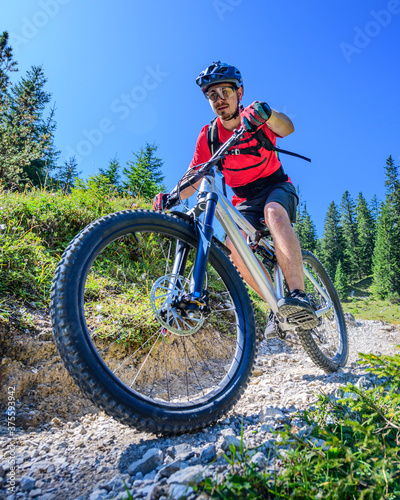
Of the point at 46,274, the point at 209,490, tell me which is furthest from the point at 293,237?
the point at 46,274

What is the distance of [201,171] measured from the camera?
215 cm

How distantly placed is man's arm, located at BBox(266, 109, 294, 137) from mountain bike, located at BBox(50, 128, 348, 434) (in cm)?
47

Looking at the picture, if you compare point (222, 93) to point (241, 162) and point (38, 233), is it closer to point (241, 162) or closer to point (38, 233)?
point (241, 162)

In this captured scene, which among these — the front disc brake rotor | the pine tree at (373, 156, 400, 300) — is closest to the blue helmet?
the front disc brake rotor

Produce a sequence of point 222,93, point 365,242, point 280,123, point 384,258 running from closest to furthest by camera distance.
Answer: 1. point 280,123
2. point 222,93
3. point 384,258
4. point 365,242

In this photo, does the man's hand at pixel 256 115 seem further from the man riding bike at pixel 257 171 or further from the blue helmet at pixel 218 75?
the blue helmet at pixel 218 75

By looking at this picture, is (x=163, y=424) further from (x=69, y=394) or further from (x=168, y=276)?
(x=69, y=394)

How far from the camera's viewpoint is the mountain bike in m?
1.25

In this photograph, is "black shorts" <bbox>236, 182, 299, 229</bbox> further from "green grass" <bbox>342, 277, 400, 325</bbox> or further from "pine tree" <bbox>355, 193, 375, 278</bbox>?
"pine tree" <bbox>355, 193, 375, 278</bbox>

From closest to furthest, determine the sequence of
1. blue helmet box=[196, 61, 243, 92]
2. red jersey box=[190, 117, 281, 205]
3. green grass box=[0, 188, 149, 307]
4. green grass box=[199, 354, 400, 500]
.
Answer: green grass box=[199, 354, 400, 500] → blue helmet box=[196, 61, 243, 92] → red jersey box=[190, 117, 281, 205] → green grass box=[0, 188, 149, 307]

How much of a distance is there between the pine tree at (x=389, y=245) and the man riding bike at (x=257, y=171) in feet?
163

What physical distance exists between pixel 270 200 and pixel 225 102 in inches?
43.2

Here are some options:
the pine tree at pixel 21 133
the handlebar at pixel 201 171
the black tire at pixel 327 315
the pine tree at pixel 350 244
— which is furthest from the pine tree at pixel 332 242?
the handlebar at pixel 201 171

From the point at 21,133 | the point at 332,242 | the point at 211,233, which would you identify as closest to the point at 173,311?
the point at 211,233
